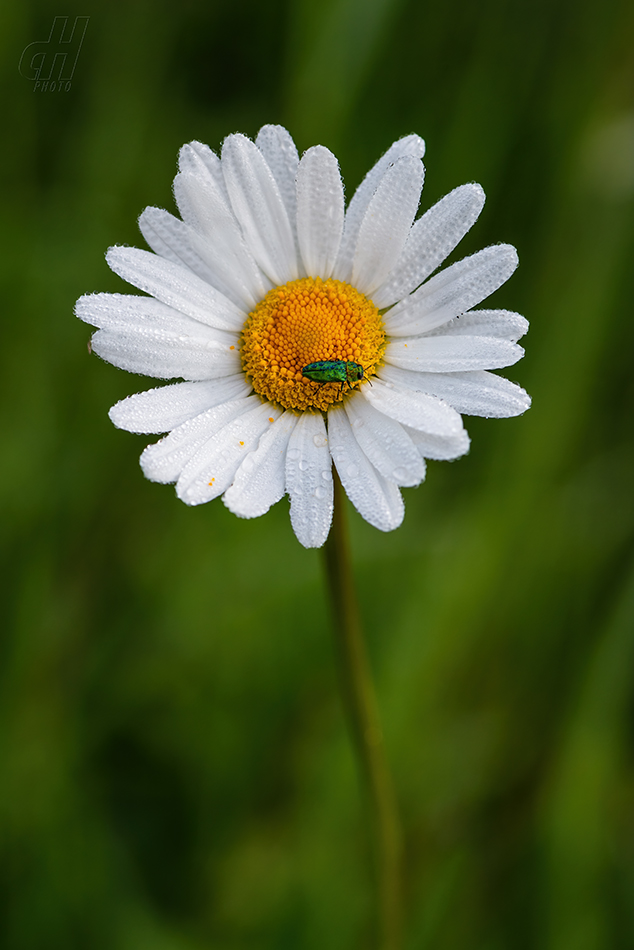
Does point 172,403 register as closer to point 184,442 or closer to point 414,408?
point 184,442

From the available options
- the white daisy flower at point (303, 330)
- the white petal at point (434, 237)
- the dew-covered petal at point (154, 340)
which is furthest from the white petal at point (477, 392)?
the dew-covered petal at point (154, 340)

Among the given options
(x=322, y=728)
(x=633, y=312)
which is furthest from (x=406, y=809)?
(x=633, y=312)

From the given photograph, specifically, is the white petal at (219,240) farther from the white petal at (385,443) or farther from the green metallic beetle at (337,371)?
the white petal at (385,443)

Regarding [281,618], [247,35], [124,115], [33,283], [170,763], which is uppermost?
[247,35]

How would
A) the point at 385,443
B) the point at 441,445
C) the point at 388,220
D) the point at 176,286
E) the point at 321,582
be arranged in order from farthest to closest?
1. the point at 321,582
2. the point at 176,286
3. the point at 388,220
4. the point at 385,443
5. the point at 441,445

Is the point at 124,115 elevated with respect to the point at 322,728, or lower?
elevated

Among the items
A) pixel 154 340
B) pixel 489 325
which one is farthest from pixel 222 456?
Answer: pixel 489 325

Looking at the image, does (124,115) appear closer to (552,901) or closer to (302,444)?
(302,444)
